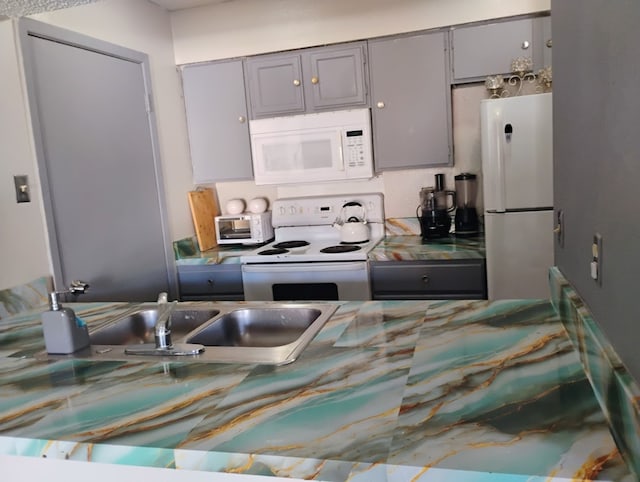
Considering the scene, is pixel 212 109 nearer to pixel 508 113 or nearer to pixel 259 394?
pixel 508 113

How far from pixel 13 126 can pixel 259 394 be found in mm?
1806

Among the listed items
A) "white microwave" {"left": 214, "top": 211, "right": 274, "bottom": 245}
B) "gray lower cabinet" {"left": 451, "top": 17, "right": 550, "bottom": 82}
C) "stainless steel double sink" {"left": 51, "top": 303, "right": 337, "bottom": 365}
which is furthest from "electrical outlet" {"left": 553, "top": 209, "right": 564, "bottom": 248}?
"white microwave" {"left": 214, "top": 211, "right": 274, "bottom": 245}

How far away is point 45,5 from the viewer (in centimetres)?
196

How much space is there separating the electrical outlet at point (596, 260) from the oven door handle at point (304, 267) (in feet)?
6.28

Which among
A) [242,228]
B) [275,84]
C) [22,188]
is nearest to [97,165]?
[22,188]

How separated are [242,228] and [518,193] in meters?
1.82

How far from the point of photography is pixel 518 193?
267cm

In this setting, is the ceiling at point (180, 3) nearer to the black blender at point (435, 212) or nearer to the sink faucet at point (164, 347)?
the black blender at point (435, 212)

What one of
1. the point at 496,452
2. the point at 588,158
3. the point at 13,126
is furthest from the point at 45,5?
the point at 496,452

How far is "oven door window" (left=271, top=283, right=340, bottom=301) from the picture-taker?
10.1 feet

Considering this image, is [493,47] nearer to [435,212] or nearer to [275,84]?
[435,212]

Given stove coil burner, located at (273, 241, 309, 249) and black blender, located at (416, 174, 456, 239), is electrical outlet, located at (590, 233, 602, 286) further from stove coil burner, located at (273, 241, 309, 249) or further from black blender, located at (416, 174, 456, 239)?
stove coil burner, located at (273, 241, 309, 249)

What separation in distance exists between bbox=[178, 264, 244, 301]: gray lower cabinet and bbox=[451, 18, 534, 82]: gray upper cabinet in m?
1.79

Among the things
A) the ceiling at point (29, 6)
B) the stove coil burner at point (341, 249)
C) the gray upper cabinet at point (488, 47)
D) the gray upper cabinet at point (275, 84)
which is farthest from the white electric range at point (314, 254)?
the ceiling at point (29, 6)
